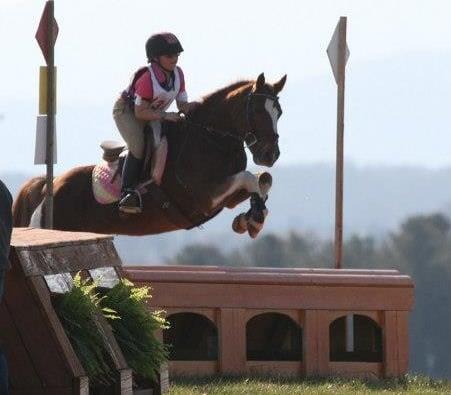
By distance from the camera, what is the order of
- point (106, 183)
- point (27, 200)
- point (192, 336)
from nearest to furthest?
point (192, 336), point (106, 183), point (27, 200)

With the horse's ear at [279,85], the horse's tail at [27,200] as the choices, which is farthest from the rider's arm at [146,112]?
the horse's tail at [27,200]

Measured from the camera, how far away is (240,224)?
16906mm

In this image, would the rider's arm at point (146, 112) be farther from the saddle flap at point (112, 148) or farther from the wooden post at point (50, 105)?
the wooden post at point (50, 105)

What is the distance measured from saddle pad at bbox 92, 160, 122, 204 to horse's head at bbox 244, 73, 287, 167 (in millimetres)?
1074

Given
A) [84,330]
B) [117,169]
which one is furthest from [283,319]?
[84,330]

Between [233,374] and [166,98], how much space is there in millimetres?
3246

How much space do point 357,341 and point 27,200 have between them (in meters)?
3.92

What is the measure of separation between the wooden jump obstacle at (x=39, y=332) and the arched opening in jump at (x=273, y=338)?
191 inches

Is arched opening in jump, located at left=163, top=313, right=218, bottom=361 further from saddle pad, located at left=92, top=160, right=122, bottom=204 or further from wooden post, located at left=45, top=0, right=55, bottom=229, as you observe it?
saddle pad, located at left=92, top=160, right=122, bottom=204

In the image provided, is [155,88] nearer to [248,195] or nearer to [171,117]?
[171,117]

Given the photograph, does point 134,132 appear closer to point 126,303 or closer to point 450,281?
point 126,303

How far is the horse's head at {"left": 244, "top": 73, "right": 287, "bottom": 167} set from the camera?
16.7 m

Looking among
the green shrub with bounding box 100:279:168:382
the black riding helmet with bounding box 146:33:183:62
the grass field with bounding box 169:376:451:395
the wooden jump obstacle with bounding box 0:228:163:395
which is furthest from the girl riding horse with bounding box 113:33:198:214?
the wooden jump obstacle with bounding box 0:228:163:395

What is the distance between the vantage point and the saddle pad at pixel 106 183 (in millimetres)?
17156
